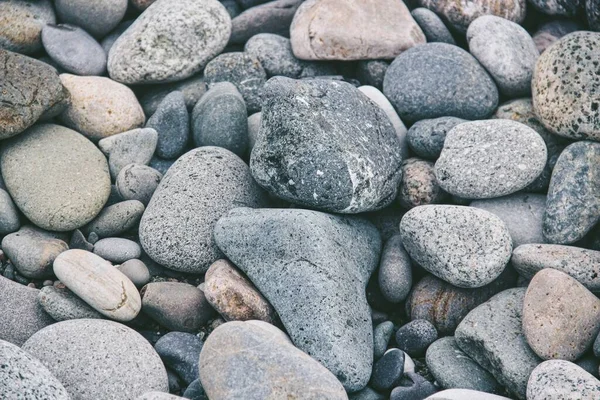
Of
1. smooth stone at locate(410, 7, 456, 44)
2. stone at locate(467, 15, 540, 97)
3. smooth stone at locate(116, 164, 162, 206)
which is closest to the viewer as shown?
smooth stone at locate(116, 164, 162, 206)

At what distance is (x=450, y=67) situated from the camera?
544 centimetres

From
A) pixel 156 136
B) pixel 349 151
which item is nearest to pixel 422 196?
pixel 349 151

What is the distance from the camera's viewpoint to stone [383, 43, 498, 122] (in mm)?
5383

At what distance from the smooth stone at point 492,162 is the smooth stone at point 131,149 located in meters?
2.24

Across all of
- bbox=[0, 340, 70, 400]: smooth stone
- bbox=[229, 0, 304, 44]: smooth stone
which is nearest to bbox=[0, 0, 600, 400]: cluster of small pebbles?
bbox=[0, 340, 70, 400]: smooth stone

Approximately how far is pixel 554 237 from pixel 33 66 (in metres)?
3.92

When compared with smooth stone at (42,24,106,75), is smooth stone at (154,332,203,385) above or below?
below

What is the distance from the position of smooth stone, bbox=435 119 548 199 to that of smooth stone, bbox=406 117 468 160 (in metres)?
0.26

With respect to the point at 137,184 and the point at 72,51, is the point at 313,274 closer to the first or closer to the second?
the point at 137,184

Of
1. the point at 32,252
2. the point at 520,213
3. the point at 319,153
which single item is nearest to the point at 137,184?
the point at 32,252

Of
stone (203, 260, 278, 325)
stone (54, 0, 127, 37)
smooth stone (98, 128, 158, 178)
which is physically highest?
stone (54, 0, 127, 37)

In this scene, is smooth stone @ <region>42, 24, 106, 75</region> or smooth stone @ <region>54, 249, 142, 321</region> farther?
smooth stone @ <region>42, 24, 106, 75</region>

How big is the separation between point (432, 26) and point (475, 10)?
1.25 ft

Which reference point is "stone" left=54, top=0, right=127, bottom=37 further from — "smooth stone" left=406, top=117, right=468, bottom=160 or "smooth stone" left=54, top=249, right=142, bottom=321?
"smooth stone" left=406, top=117, right=468, bottom=160
